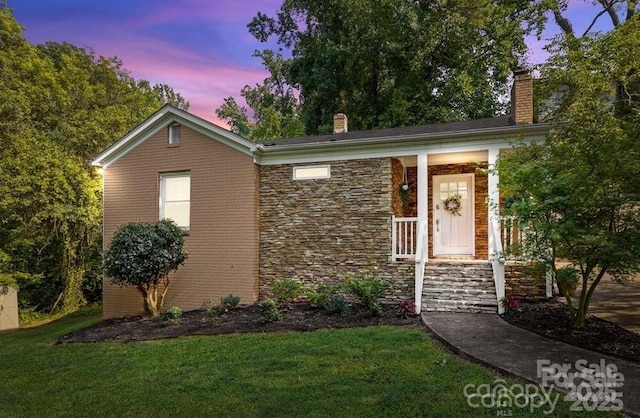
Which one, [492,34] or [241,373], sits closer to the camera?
[241,373]

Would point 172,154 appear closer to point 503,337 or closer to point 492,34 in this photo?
point 503,337

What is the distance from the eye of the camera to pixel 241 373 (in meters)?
4.73

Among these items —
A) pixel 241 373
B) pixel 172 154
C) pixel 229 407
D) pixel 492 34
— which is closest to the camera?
Result: pixel 229 407

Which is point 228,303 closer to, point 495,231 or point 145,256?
point 145,256

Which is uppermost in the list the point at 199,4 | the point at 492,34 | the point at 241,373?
the point at 492,34

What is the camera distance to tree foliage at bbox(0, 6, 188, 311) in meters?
13.1

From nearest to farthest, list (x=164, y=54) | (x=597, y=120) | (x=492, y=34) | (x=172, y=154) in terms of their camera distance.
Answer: (x=597, y=120)
(x=172, y=154)
(x=164, y=54)
(x=492, y=34)

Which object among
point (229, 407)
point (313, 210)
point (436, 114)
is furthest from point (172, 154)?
point (436, 114)

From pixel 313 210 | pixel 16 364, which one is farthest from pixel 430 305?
pixel 16 364

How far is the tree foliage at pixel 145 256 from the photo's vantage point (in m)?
8.41

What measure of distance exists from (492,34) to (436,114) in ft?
12.1

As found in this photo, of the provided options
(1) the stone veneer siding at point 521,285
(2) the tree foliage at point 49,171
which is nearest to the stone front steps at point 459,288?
(1) the stone veneer siding at point 521,285

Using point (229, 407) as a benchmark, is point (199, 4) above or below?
above

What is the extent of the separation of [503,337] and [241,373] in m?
3.44
